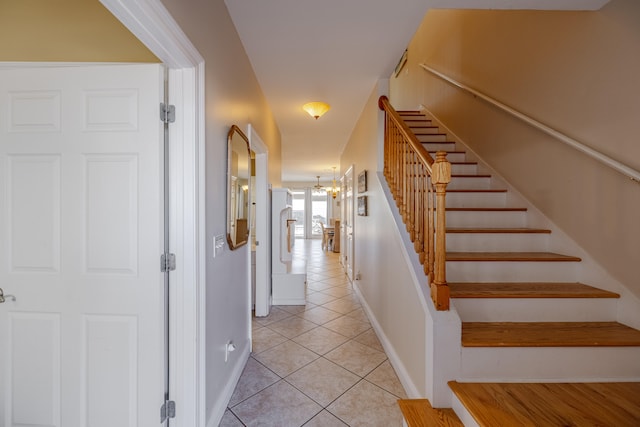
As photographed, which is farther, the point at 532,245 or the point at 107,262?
the point at 532,245

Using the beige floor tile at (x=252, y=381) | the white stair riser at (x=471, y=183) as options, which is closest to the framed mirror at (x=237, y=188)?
the beige floor tile at (x=252, y=381)

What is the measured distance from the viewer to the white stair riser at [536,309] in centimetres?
166

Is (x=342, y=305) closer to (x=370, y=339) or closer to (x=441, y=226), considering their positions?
(x=370, y=339)

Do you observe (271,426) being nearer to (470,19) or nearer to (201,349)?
(201,349)

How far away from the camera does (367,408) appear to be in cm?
174

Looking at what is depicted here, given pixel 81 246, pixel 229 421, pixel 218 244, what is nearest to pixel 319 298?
pixel 229 421

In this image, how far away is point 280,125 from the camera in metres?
4.31

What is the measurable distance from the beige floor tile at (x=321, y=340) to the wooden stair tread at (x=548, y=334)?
4.45 feet

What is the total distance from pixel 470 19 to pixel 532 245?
9.27 feet

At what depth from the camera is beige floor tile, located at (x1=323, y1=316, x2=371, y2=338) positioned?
9.42 ft

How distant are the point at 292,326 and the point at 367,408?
1.43 meters

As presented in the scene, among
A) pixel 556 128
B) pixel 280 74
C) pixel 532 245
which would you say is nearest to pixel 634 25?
pixel 556 128

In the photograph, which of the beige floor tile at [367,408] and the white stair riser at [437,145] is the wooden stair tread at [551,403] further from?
the white stair riser at [437,145]

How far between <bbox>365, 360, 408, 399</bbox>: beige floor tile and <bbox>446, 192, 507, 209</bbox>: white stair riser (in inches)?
62.6
